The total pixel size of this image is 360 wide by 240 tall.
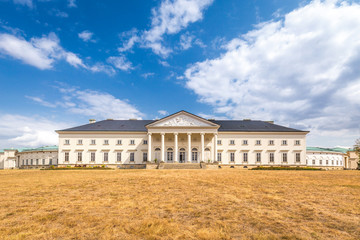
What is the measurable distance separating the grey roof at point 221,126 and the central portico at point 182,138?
14.1 feet

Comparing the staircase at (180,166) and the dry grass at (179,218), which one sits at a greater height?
the dry grass at (179,218)

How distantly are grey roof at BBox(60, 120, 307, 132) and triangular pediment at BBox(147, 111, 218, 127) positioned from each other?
5565 mm

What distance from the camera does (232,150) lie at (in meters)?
41.5

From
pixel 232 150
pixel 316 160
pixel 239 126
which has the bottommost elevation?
pixel 316 160

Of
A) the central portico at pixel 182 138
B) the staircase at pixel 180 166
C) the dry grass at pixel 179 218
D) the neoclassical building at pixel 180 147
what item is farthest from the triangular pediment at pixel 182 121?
the dry grass at pixel 179 218

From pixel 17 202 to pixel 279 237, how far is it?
9712 mm

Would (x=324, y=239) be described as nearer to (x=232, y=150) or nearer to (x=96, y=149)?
(x=232, y=150)

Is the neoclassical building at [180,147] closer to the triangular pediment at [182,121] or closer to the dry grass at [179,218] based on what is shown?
the triangular pediment at [182,121]

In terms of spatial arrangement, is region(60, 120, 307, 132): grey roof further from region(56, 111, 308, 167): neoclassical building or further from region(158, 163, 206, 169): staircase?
region(158, 163, 206, 169): staircase

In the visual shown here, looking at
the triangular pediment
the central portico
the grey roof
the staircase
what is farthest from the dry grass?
the grey roof

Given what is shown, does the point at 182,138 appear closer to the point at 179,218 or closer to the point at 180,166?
the point at 180,166

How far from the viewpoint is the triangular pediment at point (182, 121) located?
38344 millimetres

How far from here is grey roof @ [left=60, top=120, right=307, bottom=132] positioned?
1662 inches

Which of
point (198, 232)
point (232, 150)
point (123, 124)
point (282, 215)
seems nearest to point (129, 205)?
point (198, 232)
